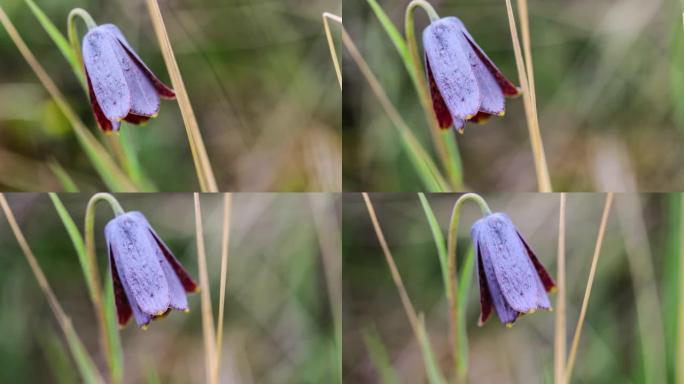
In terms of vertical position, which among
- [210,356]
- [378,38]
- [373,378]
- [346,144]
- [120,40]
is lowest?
[373,378]

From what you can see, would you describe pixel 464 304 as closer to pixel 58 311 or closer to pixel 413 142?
pixel 413 142

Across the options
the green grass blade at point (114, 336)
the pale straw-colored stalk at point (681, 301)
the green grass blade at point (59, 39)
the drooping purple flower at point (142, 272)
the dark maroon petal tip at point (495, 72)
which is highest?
the green grass blade at point (59, 39)

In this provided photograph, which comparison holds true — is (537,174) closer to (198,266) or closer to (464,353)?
(464,353)

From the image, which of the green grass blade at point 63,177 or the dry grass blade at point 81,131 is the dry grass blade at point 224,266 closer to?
the dry grass blade at point 81,131

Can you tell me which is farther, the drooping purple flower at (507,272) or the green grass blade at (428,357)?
the green grass blade at (428,357)

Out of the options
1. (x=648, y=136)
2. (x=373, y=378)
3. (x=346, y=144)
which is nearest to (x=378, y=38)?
(x=346, y=144)

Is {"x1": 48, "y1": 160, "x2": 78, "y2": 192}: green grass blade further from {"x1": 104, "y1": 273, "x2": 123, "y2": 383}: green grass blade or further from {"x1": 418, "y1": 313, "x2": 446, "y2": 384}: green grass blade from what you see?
{"x1": 418, "y1": 313, "x2": 446, "y2": 384}: green grass blade

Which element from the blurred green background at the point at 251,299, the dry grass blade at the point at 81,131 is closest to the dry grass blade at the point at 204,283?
the blurred green background at the point at 251,299
